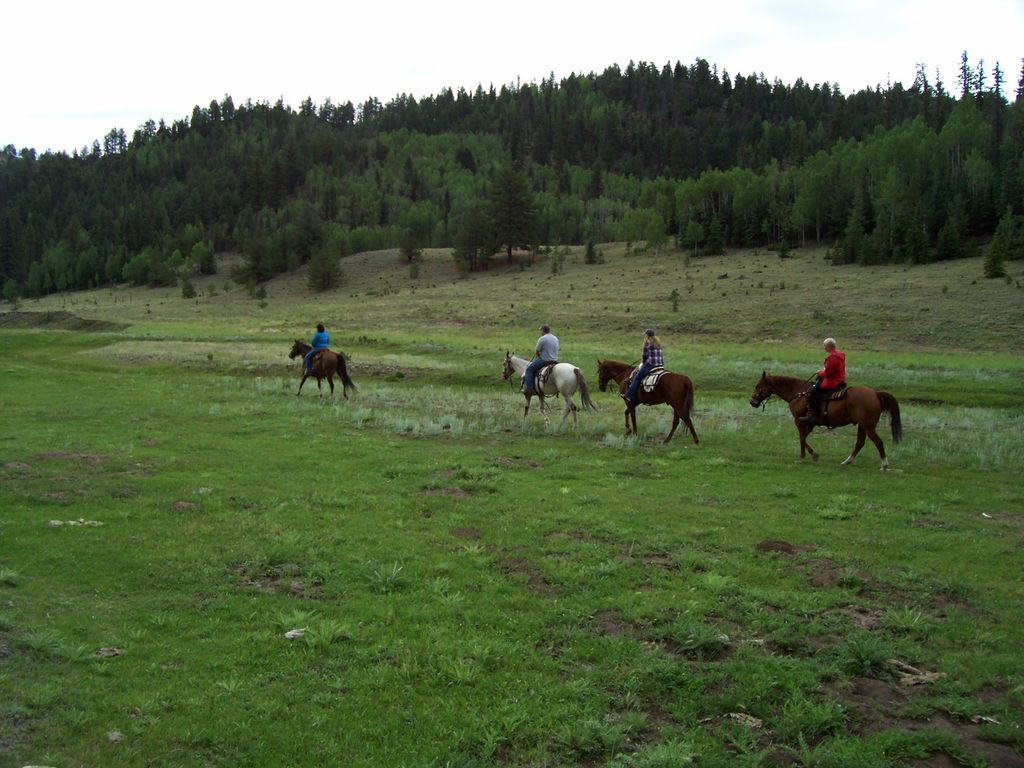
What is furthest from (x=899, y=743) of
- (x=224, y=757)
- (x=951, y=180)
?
(x=951, y=180)

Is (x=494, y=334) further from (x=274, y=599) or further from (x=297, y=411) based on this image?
(x=274, y=599)

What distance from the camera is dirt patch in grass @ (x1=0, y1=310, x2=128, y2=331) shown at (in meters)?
67.3

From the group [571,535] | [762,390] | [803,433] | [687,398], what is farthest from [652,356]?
[571,535]

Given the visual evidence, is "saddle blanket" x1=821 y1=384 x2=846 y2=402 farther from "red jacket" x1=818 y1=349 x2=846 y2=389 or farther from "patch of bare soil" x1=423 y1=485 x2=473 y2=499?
"patch of bare soil" x1=423 y1=485 x2=473 y2=499

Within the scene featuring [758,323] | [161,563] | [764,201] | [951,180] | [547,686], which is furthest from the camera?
[764,201]

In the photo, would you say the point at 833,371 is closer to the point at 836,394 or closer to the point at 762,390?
the point at 836,394

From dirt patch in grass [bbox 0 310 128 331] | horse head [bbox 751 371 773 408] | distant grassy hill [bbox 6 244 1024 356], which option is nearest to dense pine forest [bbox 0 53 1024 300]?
distant grassy hill [bbox 6 244 1024 356]

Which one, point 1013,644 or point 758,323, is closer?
point 1013,644

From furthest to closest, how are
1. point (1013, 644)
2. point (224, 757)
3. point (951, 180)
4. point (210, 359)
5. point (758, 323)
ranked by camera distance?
point (951, 180) < point (758, 323) < point (210, 359) < point (1013, 644) < point (224, 757)

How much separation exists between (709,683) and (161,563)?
301 inches

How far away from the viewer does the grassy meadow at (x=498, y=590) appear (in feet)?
20.9

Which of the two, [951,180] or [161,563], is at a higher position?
[951,180]

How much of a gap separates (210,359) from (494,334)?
23.0m

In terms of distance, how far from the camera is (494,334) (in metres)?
57.7
